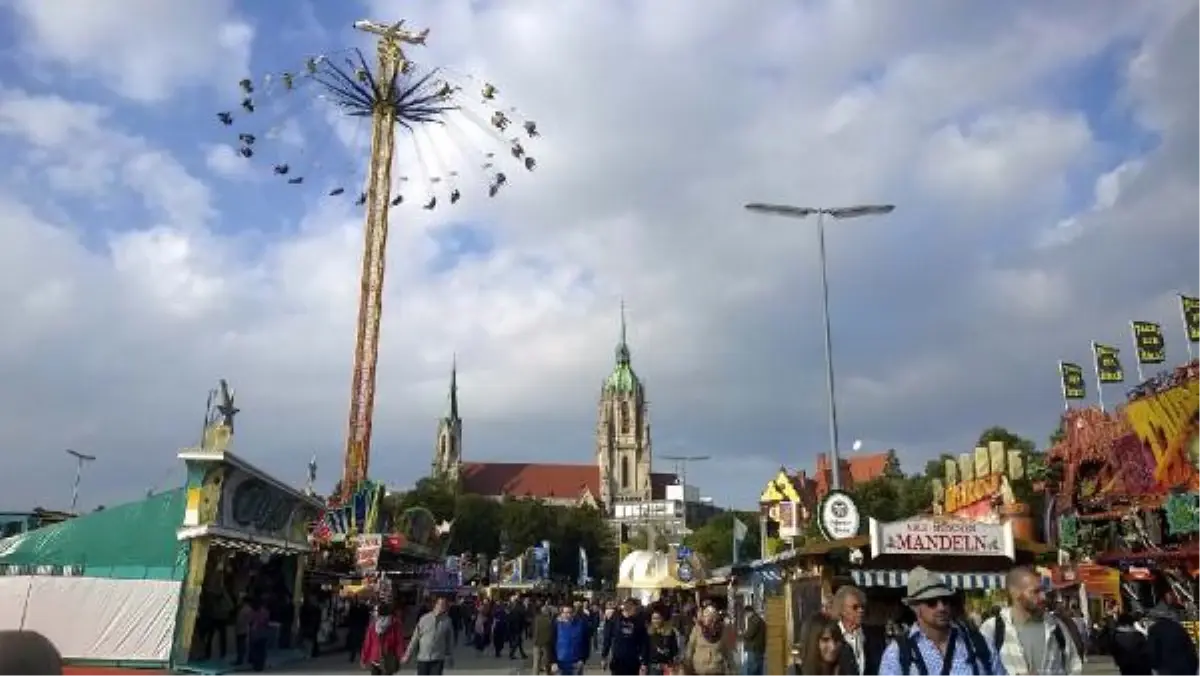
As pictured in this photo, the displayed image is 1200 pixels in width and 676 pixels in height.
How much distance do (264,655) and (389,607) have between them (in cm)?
937

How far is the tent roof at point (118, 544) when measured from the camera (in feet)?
68.8

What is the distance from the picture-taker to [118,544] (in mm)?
21578

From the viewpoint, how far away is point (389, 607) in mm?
13867

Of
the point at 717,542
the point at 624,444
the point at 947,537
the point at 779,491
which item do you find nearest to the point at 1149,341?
the point at 779,491

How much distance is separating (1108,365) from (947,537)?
31142 mm

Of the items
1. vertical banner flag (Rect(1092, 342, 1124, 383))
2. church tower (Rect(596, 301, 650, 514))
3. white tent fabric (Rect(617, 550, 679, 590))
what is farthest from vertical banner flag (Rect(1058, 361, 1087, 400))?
church tower (Rect(596, 301, 650, 514))

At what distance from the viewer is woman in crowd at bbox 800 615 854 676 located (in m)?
7.61

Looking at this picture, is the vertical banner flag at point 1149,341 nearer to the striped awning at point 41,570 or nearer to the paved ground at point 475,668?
the paved ground at point 475,668

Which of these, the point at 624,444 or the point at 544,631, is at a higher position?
the point at 624,444

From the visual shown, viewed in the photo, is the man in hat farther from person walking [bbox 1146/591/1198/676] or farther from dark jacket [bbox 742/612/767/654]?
dark jacket [bbox 742/612/767/654]

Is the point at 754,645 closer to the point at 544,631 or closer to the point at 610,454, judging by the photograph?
the point at 544,631

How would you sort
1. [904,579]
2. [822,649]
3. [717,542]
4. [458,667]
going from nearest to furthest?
1. [822,649]
2. [904,579]
3. [458,667]
4. [717,542]

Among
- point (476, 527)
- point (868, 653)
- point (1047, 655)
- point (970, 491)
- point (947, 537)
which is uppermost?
point (476, 527)

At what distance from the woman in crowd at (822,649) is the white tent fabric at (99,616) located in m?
16.2
